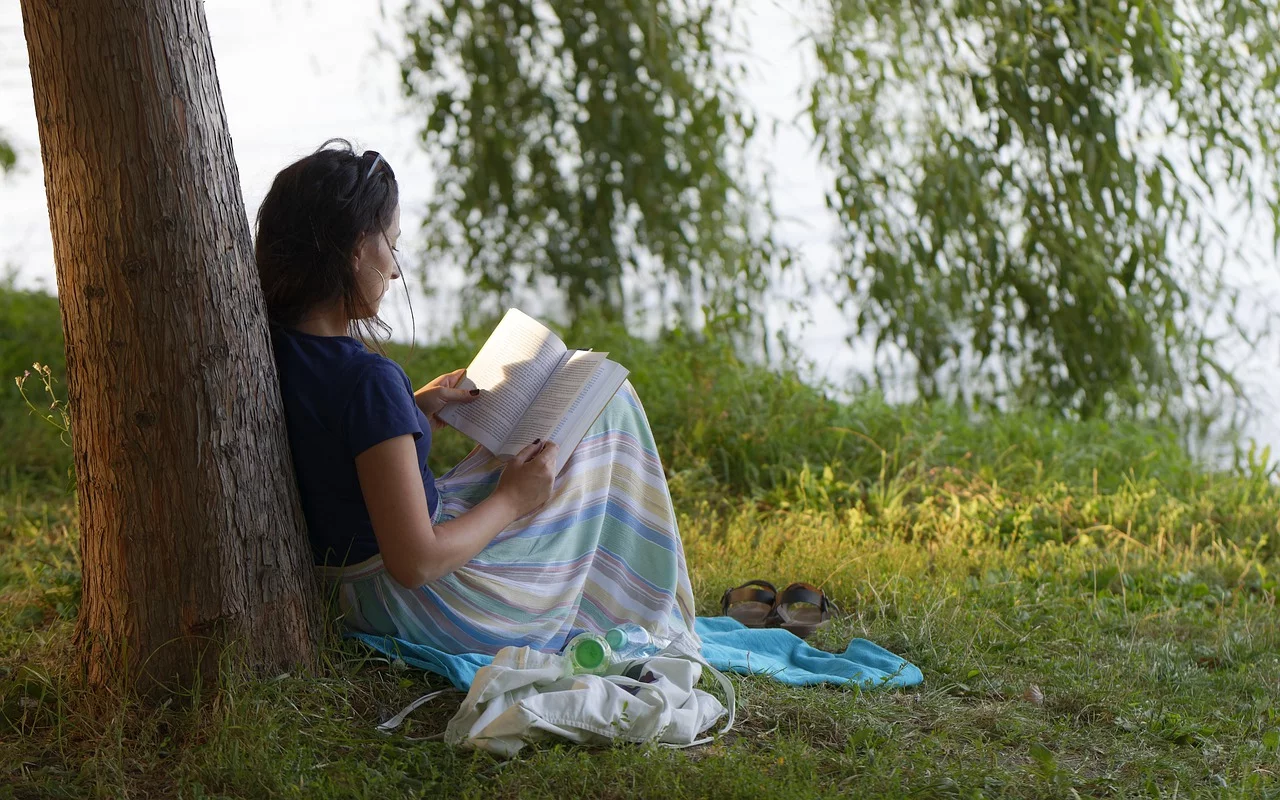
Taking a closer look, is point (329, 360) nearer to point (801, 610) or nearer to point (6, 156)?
point (801, 610)

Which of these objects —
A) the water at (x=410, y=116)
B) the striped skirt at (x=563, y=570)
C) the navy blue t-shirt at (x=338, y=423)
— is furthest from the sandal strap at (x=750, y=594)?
the water at (x=410, y=116)

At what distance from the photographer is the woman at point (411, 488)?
87.0 inches

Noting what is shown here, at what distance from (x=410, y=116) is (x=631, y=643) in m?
4.22

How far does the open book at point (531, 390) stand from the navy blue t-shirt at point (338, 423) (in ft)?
0.68

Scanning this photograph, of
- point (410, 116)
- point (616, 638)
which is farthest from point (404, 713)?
point (410, 116)

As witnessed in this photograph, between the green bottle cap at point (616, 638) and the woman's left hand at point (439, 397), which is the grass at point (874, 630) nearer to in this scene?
the green bottle cap at point (616, 638)

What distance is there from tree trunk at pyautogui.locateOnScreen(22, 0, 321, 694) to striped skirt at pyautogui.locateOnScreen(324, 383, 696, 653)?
11.2 inches

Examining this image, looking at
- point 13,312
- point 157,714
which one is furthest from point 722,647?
point 13,312

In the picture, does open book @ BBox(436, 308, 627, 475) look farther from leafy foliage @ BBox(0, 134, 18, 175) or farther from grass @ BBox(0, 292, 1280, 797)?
leafy foliage @ BBox(0, 134, 18, 175)

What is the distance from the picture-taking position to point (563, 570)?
259cm

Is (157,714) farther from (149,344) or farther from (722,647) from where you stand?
(722,647)

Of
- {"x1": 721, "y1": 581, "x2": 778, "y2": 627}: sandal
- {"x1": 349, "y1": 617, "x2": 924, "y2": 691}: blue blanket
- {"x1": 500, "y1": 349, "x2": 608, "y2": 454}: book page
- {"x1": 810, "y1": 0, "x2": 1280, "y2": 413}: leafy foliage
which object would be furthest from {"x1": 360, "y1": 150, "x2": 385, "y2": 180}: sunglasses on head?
{"x1": 810, "y1": 0, "x2": 1280, "y2": 413}: leafy foliage

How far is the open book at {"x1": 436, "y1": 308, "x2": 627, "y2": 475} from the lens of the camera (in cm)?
249

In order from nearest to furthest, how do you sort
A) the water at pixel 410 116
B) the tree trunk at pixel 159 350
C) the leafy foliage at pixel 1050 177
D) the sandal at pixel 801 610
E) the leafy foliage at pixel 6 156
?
the tree trunk at pixel 159 350, the sandal at pixel 801 610, the leafy foliage at pixel 1050 177, the water at pixel 410 116, the leafy foliage at pixel 6 156
